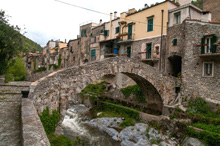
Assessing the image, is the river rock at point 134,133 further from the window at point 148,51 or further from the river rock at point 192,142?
the window at point 148,51

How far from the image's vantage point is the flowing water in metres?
11.5

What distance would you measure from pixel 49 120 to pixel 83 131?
5.62 meters

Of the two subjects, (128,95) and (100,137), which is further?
(128,95)

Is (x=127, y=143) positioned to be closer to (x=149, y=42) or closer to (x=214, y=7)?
(x=149, y=42)

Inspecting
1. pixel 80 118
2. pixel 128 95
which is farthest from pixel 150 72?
pixel 80 118

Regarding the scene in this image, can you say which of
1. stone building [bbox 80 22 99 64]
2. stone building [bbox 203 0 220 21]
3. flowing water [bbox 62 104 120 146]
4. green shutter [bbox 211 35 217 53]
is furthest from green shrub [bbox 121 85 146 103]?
stone building [bbox 203 0 220 21]

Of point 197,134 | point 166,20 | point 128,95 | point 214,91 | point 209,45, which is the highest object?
point 166,20

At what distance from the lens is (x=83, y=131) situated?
13328 mm

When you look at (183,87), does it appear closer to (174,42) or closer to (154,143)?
(174,42)

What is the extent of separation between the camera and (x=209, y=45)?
12.7 meters

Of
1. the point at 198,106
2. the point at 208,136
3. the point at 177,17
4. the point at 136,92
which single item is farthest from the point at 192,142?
the point at 177,17

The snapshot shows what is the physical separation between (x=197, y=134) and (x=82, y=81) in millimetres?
7650

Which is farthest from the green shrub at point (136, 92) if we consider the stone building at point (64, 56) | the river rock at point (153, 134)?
the stone building at point (64, 56)

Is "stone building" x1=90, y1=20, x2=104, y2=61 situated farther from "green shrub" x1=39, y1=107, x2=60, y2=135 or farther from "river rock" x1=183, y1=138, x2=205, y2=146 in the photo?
"river rock" x1=183, y1=138, x2=205, y2=146
